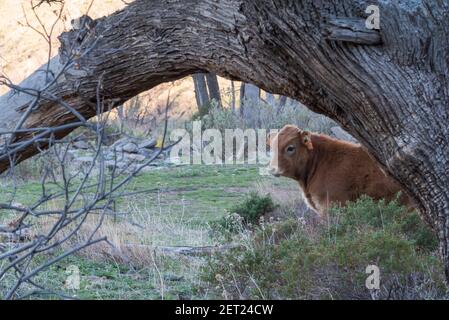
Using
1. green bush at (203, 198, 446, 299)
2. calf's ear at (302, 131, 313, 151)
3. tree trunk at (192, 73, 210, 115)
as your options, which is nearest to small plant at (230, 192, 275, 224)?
calf's ear at (302, 131, 313, 151)

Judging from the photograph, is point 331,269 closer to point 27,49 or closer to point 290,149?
point 290,149

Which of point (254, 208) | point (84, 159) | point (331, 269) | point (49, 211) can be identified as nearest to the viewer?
point (49, 211)

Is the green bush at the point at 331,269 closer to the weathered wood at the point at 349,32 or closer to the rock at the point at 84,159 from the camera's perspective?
the weathered wood at the point at 349,32

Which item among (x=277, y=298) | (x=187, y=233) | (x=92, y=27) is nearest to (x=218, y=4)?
(x=92, y=27)

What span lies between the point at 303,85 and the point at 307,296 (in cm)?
156

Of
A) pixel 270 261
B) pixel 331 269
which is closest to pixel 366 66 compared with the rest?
pixel 331 269

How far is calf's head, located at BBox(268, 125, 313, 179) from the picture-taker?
10078 mm

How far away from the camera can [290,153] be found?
1012cm

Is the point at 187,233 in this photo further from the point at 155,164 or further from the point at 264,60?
the point at 155,164

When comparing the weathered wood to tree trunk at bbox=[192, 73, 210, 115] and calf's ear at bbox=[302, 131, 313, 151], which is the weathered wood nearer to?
calf's ear at bbox=[302, 131, 313, 151]

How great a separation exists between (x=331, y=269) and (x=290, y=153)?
3.94 meters

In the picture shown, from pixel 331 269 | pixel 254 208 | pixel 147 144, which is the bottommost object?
pixel 331 269

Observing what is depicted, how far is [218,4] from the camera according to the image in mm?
5816

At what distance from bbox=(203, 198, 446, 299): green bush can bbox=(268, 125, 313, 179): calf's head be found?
2.78 metres
